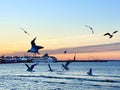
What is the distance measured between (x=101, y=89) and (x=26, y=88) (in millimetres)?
7829

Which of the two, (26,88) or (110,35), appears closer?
(110,35)

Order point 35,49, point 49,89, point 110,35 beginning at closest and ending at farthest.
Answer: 1. point 35,49
2. point 110,35
3. point 49,89

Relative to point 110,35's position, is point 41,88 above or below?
below

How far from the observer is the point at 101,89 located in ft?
149

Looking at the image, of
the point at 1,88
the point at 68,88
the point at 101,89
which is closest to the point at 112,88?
the point at 101,89

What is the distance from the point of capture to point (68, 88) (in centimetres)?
→ 4597

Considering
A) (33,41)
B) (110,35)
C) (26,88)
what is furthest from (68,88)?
(33,41)

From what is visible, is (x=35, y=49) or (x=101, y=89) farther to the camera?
(x=101, y=89)

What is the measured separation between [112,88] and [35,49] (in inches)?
956

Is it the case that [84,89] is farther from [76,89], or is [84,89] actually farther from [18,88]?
[18,88]

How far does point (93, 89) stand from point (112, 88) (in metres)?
2.59

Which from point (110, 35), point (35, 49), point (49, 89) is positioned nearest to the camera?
point (35, 49)

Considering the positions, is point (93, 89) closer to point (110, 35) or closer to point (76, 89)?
point (76, 89)

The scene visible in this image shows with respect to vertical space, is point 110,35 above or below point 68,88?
above
